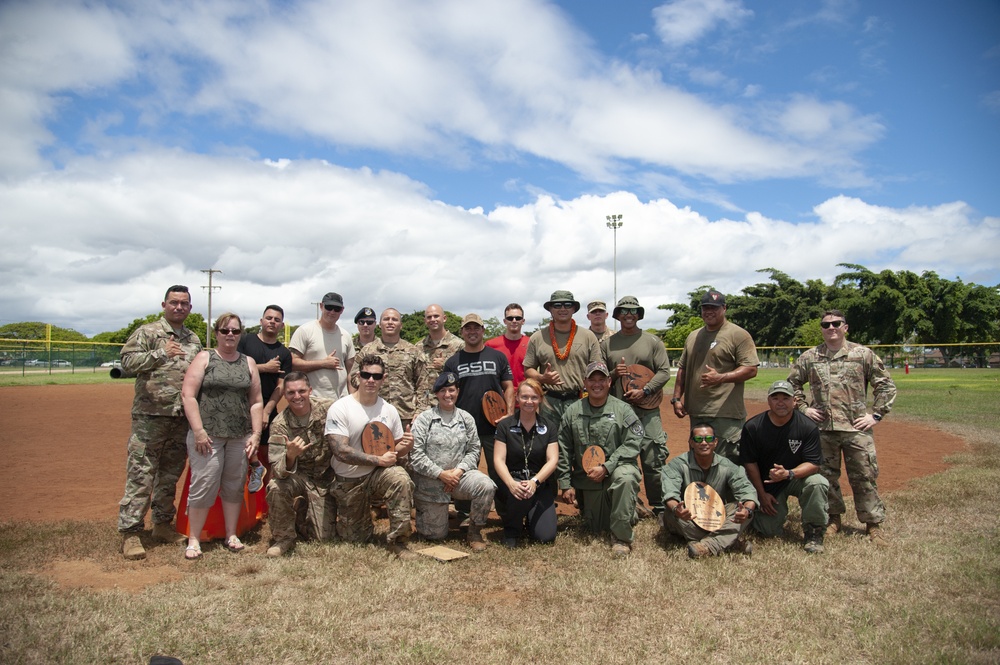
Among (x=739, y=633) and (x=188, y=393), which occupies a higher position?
(x=188, y=393)

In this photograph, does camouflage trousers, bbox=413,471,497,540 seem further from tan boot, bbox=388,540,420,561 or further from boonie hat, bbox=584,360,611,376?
boonie hat, bbox=584,360,611,376

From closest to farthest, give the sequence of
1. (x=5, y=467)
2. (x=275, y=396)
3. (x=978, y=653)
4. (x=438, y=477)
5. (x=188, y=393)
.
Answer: (x=978, y=653) < (x=188, y=393) < (x=438, y=477) < (x=275, y=396) < (x=5, y=467)

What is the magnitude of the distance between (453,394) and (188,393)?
2281 mm

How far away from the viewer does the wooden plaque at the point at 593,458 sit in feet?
19.4

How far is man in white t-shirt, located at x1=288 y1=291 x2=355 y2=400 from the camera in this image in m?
6.62

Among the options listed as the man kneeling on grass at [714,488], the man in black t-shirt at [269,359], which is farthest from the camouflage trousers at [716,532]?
the man in black t-shirt at [269,359]

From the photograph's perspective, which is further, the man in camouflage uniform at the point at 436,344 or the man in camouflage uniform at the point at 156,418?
the man in camouflage uniform at the point at 436,344

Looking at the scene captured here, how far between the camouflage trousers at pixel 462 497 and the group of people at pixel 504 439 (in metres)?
0.02

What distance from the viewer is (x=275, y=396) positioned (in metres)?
6.53

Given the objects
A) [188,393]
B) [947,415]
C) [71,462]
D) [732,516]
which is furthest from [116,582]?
[947,415]

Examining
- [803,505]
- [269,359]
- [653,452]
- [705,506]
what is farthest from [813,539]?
[269,359]

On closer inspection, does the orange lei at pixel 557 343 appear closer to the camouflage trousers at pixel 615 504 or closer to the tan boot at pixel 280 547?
the camouflage trousers at pixel 615 504

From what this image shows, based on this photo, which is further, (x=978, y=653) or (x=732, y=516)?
(x=732, y=516)

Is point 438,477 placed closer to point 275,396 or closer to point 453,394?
point 453,394
